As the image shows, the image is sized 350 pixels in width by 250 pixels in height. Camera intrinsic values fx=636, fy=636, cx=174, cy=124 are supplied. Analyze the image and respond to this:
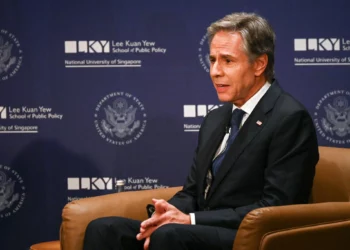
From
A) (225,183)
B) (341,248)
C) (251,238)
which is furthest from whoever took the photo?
(225,183)

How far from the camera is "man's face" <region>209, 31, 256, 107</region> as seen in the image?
3100 millimetres

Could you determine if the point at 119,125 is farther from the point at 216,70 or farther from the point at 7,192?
the point at 216,70

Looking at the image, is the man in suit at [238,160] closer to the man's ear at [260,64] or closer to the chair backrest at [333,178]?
the man's ear at [260,64]

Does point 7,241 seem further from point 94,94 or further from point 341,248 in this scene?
point 341,248

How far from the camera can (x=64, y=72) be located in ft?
14.5

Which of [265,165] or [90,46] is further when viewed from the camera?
[90,46]

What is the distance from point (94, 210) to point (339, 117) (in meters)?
1.93

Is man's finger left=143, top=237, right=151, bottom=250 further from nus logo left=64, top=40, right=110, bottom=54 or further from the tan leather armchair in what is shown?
nus logo left=64, top=40, right=110, bottom=54

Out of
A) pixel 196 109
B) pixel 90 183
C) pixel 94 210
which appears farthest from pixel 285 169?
pixel 90 183

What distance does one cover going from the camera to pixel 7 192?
4.49 metres

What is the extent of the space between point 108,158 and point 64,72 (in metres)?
0.67

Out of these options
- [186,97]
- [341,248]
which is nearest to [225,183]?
[341,248]

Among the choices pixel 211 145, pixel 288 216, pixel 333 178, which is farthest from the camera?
pixel 333 178

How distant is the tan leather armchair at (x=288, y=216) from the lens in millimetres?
2627
